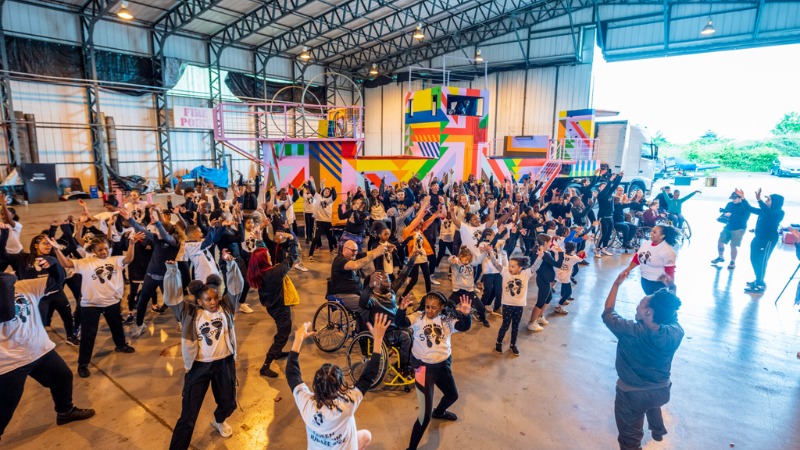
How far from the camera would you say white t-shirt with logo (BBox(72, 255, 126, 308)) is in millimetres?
4391

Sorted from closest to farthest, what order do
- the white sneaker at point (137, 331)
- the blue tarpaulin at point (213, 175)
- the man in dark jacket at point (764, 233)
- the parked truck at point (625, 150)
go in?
the white sneaker at point (137, 331), the man in dark jacket at point (764, 233), the parked truck at point (625, 150), the blue tarpaulin at point (213, 175)

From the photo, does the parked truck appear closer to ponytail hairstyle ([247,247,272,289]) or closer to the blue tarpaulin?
ponytail hairstyle ([247,247,272,289])

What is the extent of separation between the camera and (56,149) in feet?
55.1

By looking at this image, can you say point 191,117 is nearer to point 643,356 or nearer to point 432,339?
point 432,339

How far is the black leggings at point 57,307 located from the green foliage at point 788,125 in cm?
4114

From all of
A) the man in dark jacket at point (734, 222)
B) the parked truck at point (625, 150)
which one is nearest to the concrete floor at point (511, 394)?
the man in dark jacket at point (734, 222)

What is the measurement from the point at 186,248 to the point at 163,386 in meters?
1.74

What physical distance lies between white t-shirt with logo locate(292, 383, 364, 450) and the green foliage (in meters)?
40.0

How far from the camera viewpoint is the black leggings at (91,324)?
449cm

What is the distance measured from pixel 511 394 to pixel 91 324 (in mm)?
4601

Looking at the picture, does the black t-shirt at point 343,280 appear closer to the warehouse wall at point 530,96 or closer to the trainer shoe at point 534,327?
the trainer shoe at point 534,327

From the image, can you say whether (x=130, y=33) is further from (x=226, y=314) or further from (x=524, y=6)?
(x=226, y=314)

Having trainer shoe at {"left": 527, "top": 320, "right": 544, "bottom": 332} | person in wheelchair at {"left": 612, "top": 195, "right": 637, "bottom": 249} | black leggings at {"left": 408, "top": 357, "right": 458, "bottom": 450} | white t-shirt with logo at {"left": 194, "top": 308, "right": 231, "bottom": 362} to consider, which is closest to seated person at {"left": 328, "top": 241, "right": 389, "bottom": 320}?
black leggings at {"left": 408, "top": 357, "right": 458, "bottom": 450}

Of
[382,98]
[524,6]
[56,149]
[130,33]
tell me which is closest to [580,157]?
[524,6]
